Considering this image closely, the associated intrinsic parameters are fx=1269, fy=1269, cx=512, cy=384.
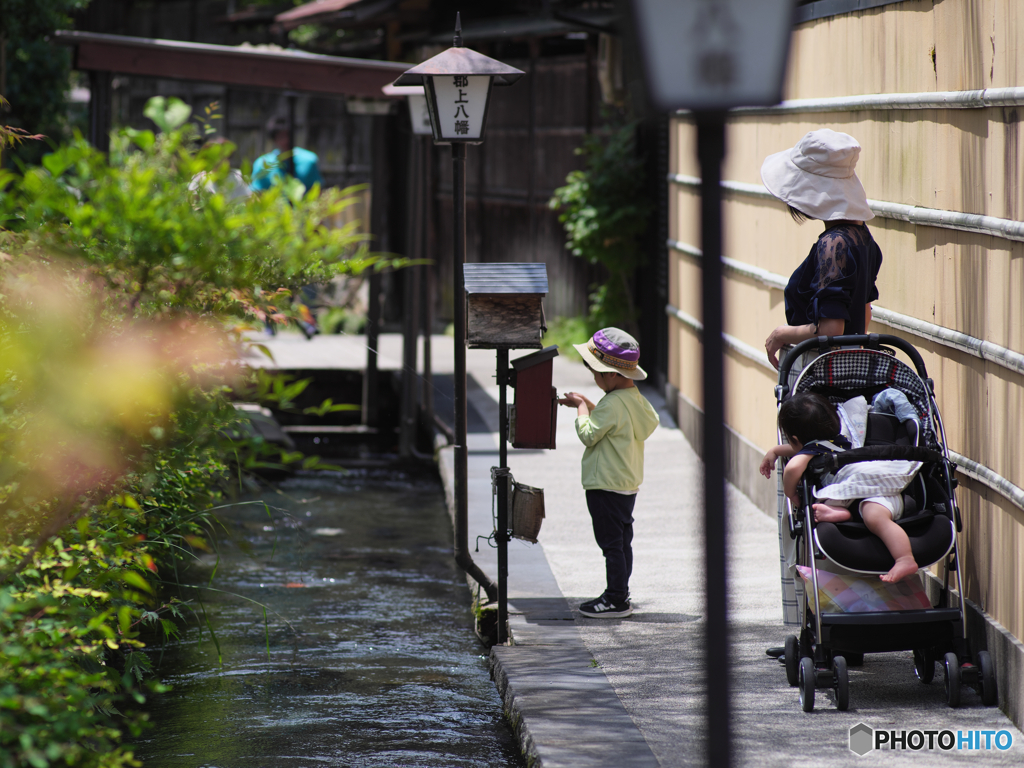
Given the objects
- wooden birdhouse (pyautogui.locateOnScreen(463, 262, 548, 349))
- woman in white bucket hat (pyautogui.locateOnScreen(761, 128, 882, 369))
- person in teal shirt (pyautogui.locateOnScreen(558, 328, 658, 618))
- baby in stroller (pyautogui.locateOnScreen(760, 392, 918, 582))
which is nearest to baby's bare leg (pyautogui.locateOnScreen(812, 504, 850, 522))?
baby in stroller (pyautogui.locateOnScreen(760, 392, 918, 582))

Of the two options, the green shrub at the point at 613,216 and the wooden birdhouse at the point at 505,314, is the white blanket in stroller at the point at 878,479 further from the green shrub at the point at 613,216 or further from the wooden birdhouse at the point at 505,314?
the green shrub at the point at 613,216

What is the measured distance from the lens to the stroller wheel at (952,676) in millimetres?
4629

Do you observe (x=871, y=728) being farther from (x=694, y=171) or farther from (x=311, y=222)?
(x=694, y=171)

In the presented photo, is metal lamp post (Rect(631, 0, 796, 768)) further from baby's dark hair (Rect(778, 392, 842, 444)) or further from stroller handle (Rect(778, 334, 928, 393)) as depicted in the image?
stroller handle (Rect(778, 334, 928, 393))

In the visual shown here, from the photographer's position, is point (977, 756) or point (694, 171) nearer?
point (977, 756)

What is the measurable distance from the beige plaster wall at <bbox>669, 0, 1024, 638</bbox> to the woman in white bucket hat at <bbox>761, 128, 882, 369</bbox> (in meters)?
0.40

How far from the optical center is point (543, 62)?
15.4m

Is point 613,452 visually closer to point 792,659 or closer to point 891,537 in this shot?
point 792,659

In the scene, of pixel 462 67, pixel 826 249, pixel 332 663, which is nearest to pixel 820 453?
pixel 826 249

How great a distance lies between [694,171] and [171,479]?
6.49 metres

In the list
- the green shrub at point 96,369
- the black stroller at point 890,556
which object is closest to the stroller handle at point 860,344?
the black stroller at point 890,556

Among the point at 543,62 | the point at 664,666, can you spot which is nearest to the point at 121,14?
the point at 543,62

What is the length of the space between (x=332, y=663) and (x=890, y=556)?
9.16ft

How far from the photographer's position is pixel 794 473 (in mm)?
4809
